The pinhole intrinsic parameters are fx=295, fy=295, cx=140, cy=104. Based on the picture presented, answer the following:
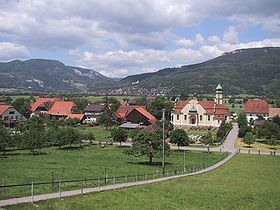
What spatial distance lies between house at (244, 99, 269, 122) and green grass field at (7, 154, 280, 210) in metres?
66.9

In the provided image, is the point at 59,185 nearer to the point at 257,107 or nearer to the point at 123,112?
the point at 123,112

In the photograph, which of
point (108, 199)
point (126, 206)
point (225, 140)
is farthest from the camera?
point (225, 140)

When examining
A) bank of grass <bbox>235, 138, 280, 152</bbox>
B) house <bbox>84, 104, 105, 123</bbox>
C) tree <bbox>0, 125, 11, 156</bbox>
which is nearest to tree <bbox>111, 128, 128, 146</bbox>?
tree <bbox>0, 125, 11, 156</bbox>

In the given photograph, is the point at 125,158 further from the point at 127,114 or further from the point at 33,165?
the point at 127,114

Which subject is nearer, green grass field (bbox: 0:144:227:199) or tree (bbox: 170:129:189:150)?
green grass field (bbox: 0:144:227:199)

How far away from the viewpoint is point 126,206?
16.7 meters

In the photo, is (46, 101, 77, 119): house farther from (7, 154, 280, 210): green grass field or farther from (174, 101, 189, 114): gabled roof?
(7, 154, 280, 210): green grass field

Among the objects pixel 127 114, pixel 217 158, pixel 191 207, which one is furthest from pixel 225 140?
pixel 191 207

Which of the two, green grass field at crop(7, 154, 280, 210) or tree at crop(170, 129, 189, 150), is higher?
tree at crop(170, 129, 189, 150)

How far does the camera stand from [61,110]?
10512 cm

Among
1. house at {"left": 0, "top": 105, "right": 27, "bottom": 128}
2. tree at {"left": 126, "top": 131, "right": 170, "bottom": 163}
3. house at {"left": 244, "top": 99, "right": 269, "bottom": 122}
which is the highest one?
house at {"left": 244, "top": 99, "right": 269, "bottom": 122}

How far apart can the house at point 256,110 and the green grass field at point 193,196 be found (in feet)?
220

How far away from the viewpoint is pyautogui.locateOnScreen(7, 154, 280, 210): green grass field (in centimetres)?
1698

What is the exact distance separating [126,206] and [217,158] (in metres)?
29.5
